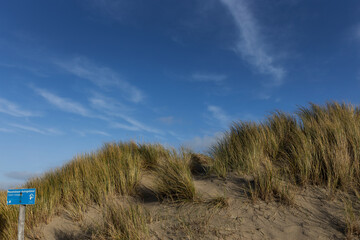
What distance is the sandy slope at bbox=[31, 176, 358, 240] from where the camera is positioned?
16.6ft

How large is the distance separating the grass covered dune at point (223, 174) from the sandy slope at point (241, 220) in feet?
0.47

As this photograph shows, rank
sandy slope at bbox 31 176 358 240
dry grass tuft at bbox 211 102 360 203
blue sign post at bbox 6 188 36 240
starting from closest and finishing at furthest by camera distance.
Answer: sandy slope at bbox 31 176 358 240 → blue sign post at bbox 6 188 36 240 → dry grass tuft at bbox 211 102 360 203

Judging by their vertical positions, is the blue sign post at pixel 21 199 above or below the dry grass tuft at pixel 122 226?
above

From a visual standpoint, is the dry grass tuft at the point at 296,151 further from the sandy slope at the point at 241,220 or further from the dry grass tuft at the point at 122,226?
the dry grass tuft at the point at 122,226

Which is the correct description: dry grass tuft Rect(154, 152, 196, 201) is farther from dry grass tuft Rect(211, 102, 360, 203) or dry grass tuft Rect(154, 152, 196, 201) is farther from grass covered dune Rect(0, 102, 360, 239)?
dry grass tuft Rect(211, 102, 360, 203)

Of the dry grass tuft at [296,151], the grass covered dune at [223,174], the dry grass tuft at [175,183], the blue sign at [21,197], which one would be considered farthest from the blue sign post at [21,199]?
the dry grass tuft at [296,151]

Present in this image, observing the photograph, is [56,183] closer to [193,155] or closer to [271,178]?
[193,155]

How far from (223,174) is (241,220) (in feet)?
5.40

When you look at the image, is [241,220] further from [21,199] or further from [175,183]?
[21,199]

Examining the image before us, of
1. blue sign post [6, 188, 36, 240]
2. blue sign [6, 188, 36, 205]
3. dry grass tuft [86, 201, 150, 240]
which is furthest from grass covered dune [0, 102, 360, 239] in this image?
blue sign [6, 188, 36, 205]

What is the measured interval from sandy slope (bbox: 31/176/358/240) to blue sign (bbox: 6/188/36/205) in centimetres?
123

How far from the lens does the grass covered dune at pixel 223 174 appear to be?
5.81 metres

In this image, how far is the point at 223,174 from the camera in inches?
274

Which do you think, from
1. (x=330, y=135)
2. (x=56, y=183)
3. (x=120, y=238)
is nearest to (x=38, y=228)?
(x=56, y=183)
